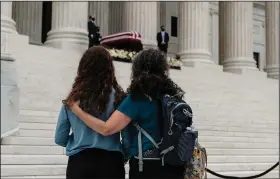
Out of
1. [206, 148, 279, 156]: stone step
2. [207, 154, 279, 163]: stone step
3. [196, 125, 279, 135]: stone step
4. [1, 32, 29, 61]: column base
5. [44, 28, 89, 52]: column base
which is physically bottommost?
[207, 154, 279, 163]: stone step

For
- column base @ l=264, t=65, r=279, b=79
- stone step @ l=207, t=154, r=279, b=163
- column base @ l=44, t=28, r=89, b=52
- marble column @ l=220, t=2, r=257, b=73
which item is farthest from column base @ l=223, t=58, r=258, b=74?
stone step @ l=207, t=154, r=279, b=163

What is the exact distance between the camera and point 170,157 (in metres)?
4.14

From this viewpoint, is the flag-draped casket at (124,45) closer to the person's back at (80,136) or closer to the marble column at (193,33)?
the marble column at (193,33)

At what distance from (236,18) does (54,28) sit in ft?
38.2

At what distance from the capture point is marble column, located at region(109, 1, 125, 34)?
3144 centimetres

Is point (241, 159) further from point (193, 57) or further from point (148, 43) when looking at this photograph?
point (193, 57)

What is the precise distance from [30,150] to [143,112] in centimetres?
709

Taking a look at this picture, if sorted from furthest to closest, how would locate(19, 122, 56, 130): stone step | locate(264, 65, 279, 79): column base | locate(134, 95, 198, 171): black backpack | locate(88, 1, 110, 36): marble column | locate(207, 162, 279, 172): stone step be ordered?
locate(264, 65, 279, 79): column base
locate(88, 1, 110, 36): marble column
locate(207, 162, 279, 172): stone step
locate(19, 122, 56, 130): stone step
locate(134, 95, 198, 171): black backpack

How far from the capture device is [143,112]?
4.24 metres

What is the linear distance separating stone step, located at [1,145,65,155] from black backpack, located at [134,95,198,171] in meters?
6.91

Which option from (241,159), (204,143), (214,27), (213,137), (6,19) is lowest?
(241,159)

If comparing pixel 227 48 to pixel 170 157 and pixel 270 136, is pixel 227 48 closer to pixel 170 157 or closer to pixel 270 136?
pixel 270 136

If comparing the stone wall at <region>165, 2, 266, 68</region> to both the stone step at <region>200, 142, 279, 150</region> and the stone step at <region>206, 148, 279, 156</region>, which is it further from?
the stone step at <region>206, 148, 279, 156</region>

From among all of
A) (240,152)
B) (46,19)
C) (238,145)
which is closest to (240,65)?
(46,19)
